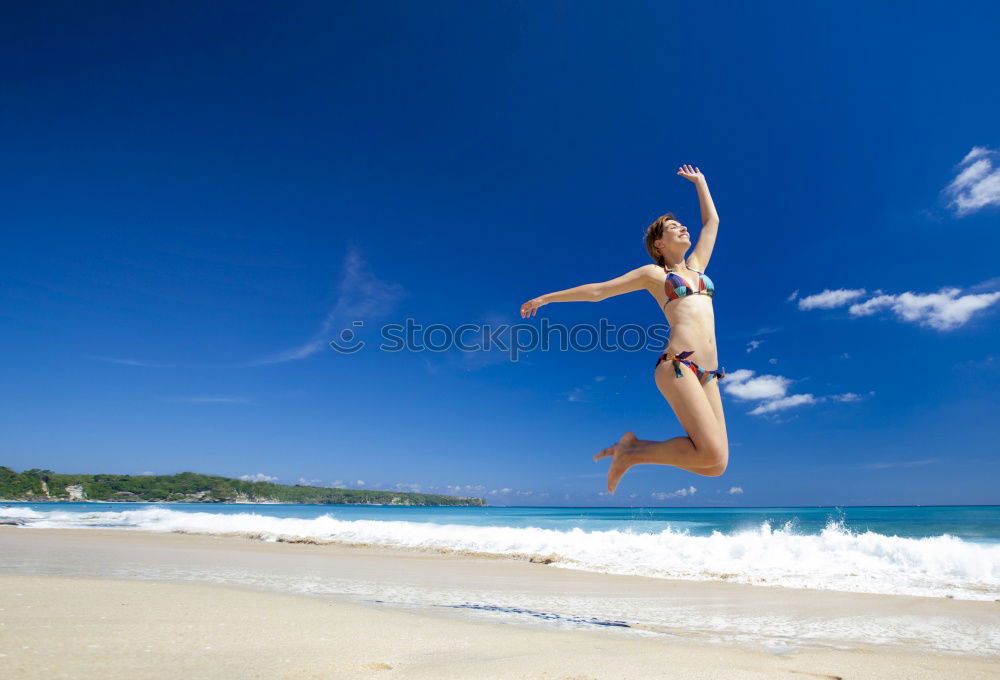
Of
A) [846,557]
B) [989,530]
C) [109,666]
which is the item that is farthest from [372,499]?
[109,666]

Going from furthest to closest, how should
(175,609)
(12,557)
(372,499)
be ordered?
(372,499), (12,557), (175,609)

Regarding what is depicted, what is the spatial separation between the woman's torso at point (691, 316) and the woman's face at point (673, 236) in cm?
20

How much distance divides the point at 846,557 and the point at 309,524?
22260 mm

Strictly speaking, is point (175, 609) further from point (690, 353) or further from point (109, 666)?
point (690, 353)

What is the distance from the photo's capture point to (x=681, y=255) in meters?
4.26

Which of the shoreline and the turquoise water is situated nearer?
the shoreline

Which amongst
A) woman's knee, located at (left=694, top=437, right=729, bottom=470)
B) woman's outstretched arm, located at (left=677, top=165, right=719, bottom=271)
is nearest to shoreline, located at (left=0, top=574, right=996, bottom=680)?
woman's knee, located at (left=694, top=437, right=729, bottom=470)

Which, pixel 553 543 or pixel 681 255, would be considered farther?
pixel 553 543

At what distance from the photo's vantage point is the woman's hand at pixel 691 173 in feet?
15.4

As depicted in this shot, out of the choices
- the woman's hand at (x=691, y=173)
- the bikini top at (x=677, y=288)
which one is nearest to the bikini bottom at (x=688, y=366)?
the bikini top at (x=677, y=288)

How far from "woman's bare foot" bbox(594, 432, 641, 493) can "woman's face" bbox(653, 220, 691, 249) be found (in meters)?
1.48

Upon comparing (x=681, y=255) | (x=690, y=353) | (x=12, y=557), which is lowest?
(x=12, y=557)

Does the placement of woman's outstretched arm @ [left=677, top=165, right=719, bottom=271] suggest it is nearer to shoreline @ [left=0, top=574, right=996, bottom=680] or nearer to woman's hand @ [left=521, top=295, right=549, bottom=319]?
woman's hand @ [left=521, top=295, right=549, bottom=319]

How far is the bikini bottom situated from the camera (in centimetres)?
380
